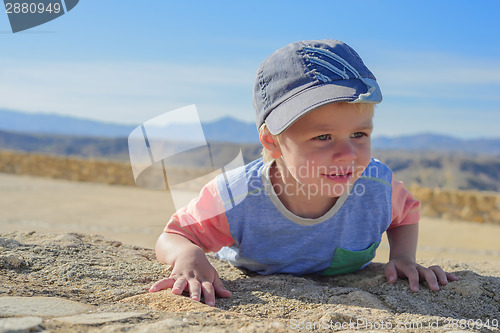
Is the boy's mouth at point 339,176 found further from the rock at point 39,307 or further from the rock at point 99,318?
the rock at point 39,307

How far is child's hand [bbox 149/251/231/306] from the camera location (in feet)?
5.30

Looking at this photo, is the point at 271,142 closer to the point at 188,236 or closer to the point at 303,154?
the point at 303,154

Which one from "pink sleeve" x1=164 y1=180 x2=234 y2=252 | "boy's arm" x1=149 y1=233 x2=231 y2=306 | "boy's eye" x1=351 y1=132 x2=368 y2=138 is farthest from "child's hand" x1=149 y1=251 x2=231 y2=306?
"boy's eye" x1=351 y1=132 x2=368 y2=138

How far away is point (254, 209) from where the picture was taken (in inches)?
81.2

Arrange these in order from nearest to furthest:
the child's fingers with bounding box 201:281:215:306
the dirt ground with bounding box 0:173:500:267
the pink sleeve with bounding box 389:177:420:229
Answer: the child's fingers with bounding box 201:281:215:306 → the pink sleeve with bounding box 389:177:420:229 → the dirt ground with bounding box 0:173:500:267

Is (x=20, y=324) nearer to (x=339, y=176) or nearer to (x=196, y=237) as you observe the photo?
(x=196, y=237)

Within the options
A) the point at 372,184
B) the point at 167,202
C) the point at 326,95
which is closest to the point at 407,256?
the point at 372,184

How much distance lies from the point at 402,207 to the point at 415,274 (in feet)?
1.49

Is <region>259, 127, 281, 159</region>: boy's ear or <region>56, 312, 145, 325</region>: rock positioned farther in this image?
<region>259, 127, 281, 159</region>: boy's ear

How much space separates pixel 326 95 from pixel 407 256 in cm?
90

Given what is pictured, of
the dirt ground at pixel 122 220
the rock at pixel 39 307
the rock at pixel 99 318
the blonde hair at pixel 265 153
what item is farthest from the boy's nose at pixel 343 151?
the dirt ground at pixel 122 220

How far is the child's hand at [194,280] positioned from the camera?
1.62 m

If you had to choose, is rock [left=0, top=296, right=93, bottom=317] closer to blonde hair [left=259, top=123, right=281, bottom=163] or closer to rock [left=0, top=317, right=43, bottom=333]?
rock [left=0, top=317, right=43, bottom=333]

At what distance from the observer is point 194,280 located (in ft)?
5.49
